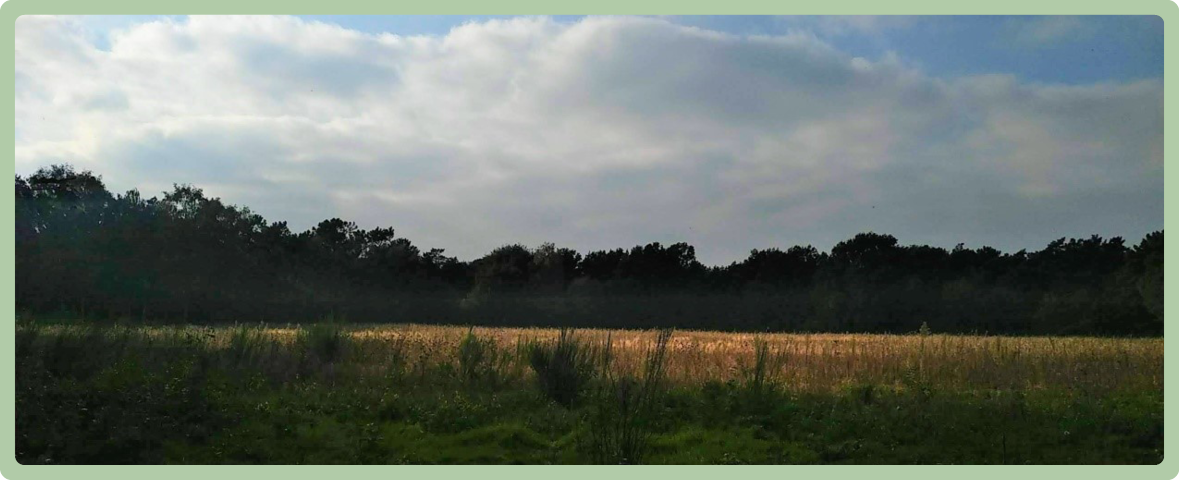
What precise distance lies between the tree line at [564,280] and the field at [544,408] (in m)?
18.6

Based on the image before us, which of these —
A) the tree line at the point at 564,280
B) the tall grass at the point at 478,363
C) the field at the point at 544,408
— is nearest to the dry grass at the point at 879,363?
the field at the point at 544,408

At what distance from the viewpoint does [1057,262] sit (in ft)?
166

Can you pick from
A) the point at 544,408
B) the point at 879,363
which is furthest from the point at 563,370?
the point at 879,363

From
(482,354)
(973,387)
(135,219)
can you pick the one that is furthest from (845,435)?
(135,219)

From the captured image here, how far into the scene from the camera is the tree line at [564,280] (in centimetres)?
4078

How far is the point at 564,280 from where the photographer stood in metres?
68.1

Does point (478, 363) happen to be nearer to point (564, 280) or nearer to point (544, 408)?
point (544, 408)

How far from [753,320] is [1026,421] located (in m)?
51.2

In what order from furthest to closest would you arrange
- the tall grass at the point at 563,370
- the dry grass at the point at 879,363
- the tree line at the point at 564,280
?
the tree line at the point at 564,280 < the dry grass at the point at 879,363 < the tall grass at the point at 563,370

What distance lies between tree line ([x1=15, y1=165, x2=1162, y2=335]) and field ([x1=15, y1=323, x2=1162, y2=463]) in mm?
18552

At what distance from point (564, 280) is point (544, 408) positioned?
55.8 metres

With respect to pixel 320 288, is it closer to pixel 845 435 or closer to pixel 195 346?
pixel 195 346

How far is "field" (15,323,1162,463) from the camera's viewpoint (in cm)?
973

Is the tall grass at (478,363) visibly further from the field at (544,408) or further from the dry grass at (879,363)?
the dry grass at (879,363)
